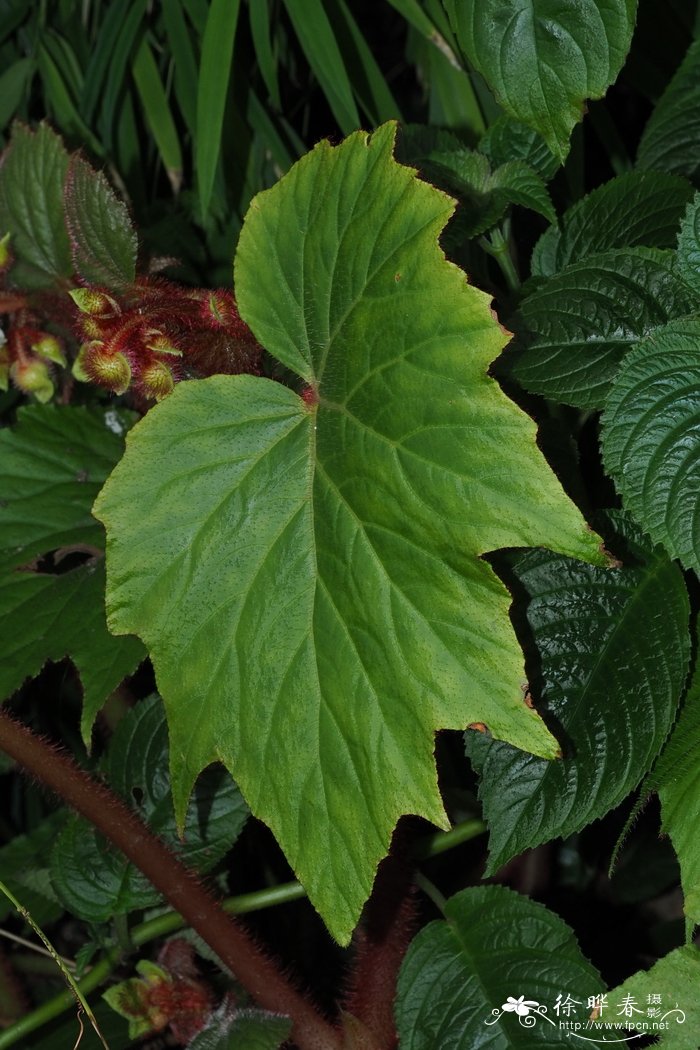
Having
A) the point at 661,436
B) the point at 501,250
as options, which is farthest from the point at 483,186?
the point at 661,436

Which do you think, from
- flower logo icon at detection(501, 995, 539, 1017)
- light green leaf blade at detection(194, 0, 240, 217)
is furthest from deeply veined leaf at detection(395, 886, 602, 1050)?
light green leaf blade at detection(194, 0, 240, 217)

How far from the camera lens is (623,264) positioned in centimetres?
78

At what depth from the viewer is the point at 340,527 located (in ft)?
2.15

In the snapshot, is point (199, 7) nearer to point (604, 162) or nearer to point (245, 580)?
point (604, 162)

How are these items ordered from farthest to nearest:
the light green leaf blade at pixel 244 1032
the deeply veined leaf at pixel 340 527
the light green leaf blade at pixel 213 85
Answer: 1. the light green leaf blade at pixel 213 85
2. the light green leaf blade at pixel 244 1032
3. the deeply veined leaf at pixel 340 527

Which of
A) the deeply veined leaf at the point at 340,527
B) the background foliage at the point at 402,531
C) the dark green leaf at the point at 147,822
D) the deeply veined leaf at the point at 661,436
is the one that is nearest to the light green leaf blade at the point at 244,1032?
the background foliage at the point at 402,531

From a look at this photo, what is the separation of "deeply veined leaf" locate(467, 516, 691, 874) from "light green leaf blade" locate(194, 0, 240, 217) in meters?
0.54

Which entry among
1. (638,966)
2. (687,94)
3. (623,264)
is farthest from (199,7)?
(638,966)

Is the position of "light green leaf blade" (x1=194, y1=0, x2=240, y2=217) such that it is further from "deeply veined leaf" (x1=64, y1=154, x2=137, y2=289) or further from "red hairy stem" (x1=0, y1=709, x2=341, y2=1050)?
"red hairy stem" (x1=0, y1=709, x2=341, y2=1050)

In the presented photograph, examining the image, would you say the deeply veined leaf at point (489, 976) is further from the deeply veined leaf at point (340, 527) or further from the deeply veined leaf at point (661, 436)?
the deeply veined leaf at point (661, 436)

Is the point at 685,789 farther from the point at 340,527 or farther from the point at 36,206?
the point at 36,206

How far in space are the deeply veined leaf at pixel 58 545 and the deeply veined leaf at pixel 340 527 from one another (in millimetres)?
183

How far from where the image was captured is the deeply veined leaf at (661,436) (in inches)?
26.4

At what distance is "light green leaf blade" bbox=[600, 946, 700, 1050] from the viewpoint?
0.72 metres
